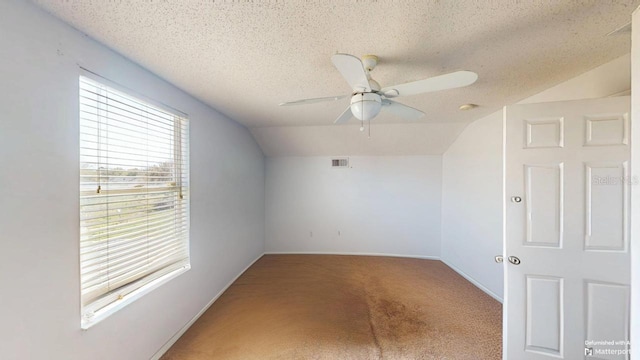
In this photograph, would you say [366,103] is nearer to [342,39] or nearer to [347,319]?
[342,39]

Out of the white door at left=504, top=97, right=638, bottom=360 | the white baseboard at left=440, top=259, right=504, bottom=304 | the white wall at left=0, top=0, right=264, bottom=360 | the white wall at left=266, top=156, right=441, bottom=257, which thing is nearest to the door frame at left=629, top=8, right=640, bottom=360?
the white door at left=504, top=97, right=638, bottom=360

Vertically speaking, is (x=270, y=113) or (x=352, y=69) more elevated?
(x=270, y=113)

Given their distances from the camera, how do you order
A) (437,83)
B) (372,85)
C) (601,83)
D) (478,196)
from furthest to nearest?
(478,196) → (601,83) → (372,85) → (437,83)

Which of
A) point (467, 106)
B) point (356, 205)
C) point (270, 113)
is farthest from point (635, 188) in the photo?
point (356, 205)

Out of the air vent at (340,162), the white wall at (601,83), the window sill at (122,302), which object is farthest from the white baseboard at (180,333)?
the white wall at (601,83)

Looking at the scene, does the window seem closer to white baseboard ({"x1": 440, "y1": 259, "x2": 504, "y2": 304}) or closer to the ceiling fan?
the ceiling fan

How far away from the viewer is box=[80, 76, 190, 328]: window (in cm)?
125

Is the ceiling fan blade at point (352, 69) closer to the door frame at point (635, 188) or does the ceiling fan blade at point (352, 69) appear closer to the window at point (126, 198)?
the door frame at point (635, 188)

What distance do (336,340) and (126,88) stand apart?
263cm

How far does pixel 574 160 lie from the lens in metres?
1.35

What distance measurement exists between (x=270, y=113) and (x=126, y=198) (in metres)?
1.74

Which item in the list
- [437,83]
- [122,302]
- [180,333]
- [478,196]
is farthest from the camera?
[478,196]

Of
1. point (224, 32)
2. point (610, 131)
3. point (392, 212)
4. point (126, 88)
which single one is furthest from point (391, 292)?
point (126, 88)

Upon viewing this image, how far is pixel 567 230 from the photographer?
A: 4.45ft
